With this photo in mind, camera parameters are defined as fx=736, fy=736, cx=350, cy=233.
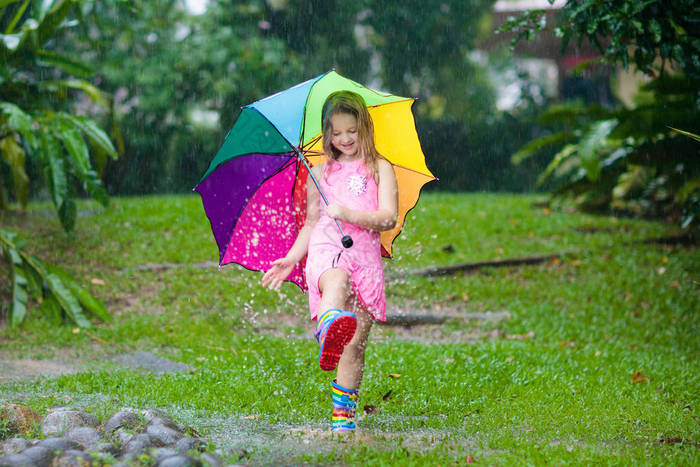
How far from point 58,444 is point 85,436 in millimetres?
267

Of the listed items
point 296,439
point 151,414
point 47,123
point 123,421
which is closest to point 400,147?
point 296,439

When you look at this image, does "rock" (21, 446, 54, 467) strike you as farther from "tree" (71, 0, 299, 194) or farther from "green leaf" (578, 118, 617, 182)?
"tree" (71, 0, 299, 194)

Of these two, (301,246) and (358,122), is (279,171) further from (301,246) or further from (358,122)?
(358,122)

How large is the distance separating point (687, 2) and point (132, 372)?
5027 millimetres

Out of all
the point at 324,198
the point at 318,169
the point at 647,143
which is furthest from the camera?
the point at 647,143

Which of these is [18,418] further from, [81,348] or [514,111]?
[514,111]

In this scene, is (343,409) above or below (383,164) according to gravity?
below

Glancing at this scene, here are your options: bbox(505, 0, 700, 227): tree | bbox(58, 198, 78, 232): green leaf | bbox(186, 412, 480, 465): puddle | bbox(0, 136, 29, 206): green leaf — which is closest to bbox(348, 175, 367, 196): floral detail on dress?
bbox(186, 412, 480, 465): puddle

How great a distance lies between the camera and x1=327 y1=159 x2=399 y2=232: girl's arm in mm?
3713

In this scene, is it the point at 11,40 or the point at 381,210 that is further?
the point at 11,40

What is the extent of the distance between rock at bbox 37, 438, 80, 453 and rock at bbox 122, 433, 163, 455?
0.73ft

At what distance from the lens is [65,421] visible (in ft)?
11.8

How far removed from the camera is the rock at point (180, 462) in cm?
287

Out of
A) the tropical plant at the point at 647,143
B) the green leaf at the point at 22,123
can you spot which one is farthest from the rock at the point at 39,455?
the tropical plant at the point at 647,143
